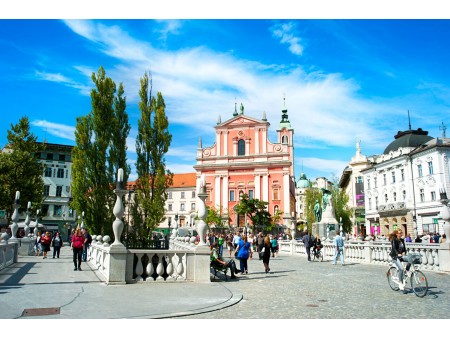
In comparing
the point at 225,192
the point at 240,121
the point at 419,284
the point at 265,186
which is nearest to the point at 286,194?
the point at 265,186

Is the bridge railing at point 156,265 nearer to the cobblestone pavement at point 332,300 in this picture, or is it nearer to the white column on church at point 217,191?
the cobblestone pavement at point 332,300

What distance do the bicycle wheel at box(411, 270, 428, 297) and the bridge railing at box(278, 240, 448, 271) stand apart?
6614 mm

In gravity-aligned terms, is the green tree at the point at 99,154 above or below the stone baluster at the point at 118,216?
above

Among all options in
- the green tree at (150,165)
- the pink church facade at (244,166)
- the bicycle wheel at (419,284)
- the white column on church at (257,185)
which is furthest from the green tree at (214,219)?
the bicycle wheel at (419,284)

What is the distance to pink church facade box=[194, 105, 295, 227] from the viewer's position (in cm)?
6623

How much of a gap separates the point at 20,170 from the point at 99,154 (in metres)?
10.7

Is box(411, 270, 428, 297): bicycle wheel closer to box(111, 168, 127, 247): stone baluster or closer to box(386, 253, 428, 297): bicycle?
box(386, 253, 428, 297): bicycle

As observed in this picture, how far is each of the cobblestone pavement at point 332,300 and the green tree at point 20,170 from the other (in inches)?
943

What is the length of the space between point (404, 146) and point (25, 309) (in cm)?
5191

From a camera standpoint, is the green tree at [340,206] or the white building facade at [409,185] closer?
the white building facade at [409,185]

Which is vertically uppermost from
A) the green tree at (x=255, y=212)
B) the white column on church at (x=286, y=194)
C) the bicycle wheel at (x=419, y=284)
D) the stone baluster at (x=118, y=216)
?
the white column on church at (x=286, y=194)

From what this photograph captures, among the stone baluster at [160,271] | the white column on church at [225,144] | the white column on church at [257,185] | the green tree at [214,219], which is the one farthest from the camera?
the white column on church at [225,144]

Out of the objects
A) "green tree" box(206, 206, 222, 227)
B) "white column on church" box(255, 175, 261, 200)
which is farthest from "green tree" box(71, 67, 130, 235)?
"white column on church" box(255, 175, 261, 200)

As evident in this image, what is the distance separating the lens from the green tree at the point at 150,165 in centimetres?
2386
